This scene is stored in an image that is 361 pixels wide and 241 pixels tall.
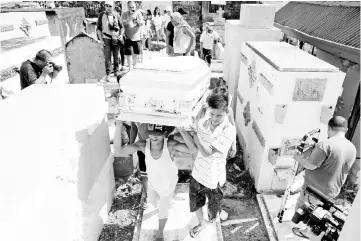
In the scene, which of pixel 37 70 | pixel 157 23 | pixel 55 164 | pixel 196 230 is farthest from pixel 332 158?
pixel 157 23

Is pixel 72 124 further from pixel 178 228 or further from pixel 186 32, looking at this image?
pixel 186 32

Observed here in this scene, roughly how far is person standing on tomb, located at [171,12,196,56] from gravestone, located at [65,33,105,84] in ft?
6.62

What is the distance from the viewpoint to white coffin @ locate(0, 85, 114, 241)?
6.63 ft

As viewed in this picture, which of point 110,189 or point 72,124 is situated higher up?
point 72,124

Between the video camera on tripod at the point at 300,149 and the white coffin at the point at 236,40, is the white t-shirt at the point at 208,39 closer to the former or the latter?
the white coffin at the point at 236,40

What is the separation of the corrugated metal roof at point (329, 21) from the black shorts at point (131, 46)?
4453 millimetres

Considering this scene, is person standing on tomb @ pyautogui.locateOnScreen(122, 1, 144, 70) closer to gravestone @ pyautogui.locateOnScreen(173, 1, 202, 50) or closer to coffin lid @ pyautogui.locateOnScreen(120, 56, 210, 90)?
coffin lid @ pyautogui.locateOnScreen(120, 56, 210, 90)

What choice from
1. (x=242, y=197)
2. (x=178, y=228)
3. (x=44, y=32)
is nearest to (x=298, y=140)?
(x=242, y=197)

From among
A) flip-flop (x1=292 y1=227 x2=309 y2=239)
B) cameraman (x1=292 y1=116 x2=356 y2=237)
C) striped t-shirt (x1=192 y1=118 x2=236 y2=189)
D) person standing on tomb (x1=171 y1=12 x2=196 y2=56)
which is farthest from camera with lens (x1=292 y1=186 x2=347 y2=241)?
person standing on tomb (x1=171 y1=12 x2=196 y2=56)

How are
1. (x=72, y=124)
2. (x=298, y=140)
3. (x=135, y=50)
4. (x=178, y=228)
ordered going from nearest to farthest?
(x=72, y=124), (x=178, y=228), (x=298, y=140), (x=135, y=50)

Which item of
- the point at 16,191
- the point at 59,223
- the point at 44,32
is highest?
the point at 44,32

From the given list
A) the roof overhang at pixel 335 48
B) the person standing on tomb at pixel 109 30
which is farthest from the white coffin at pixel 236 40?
the person standing on tomb at pixel 109 30

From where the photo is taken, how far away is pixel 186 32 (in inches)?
282

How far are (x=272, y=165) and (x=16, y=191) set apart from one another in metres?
3.50
